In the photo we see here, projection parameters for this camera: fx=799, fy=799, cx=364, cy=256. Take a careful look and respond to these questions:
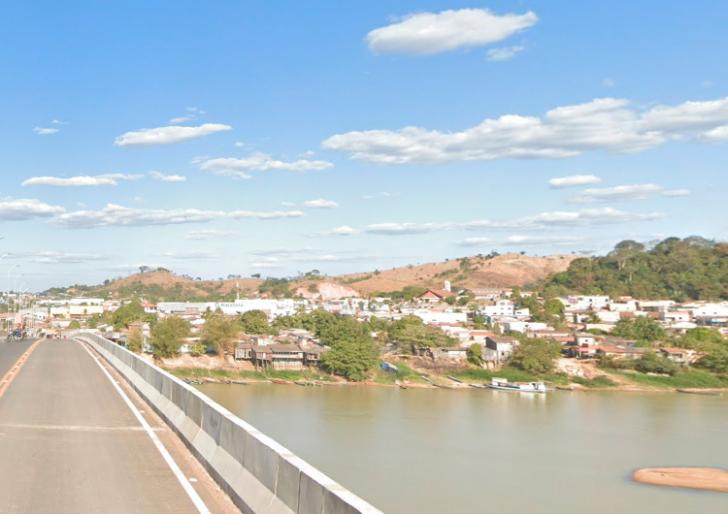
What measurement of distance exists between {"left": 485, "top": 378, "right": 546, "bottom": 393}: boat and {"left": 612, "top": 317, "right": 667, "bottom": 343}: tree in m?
32.5

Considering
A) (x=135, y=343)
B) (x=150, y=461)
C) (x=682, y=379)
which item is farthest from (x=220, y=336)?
(x=150, y=461)

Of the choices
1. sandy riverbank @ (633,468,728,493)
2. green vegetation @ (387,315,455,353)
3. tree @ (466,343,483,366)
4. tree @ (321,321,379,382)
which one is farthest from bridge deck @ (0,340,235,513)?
green vegetation @ (387,315,455,353)

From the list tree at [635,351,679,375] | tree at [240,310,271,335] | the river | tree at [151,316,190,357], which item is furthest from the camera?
tree at [240,310,271,335]

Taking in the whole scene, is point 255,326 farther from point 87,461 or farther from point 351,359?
point 87,461

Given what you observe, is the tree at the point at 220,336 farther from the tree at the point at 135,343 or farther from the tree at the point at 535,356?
the tree at the point at 535,356

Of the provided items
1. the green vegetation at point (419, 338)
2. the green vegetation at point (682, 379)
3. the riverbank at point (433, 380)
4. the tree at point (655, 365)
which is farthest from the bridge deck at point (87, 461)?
the tree at point (655, 365)

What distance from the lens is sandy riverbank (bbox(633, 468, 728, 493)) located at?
44969 millimetres

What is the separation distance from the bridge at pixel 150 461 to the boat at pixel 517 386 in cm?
7294

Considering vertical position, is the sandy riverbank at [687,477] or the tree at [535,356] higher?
the tree at [535,356]

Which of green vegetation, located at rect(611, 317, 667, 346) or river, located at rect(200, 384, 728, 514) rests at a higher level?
green vegetation, located at rect(611, 317, 667, 346)

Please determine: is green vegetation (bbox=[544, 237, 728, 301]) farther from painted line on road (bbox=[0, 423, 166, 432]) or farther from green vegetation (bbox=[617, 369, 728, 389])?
painted line on road (bbox=[0, 423, 166, 432])

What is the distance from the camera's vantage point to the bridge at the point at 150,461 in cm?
843

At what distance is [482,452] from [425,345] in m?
55.4

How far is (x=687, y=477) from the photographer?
4656 centimetres
